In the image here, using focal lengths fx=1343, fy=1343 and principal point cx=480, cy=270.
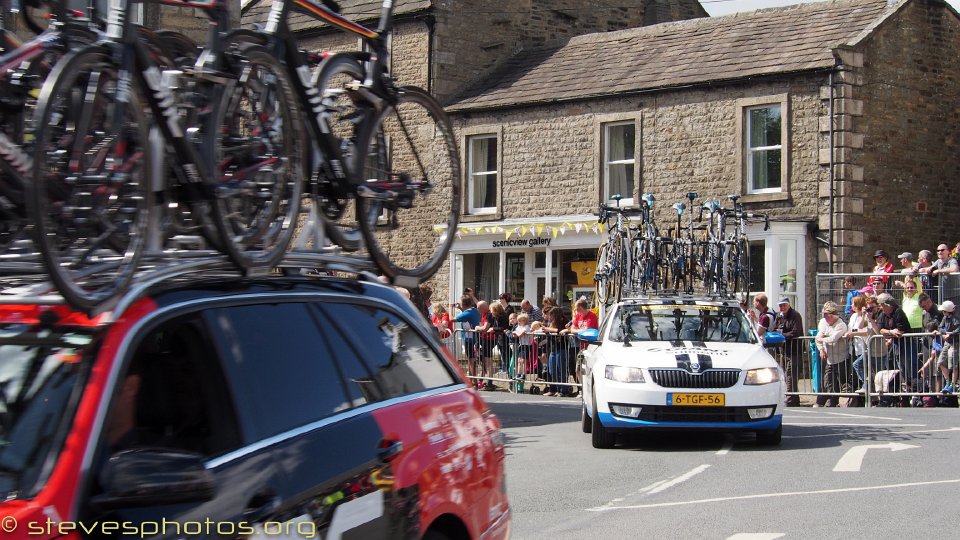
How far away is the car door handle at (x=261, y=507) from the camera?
3797 mm

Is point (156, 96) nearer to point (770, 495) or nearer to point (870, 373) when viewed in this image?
point (770, 495)

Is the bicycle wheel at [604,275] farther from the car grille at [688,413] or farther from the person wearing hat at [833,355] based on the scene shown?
the car grille at [688,413]

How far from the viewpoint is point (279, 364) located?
4.34m

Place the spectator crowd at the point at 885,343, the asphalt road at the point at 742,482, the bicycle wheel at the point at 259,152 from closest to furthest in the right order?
the bicycle wheel at the point at 259,152
the asphalt road at the point at 742,482
the spectator crowd at the point at 885,343

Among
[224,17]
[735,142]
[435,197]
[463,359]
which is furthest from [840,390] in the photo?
[224,17]

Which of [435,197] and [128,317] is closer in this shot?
[128,317]

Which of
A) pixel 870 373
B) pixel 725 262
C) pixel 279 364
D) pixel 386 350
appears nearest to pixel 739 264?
pixel 725 262

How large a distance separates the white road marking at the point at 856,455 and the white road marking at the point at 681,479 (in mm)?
1227

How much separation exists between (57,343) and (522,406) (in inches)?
668

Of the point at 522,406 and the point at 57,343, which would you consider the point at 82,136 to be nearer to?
the point at 57,343

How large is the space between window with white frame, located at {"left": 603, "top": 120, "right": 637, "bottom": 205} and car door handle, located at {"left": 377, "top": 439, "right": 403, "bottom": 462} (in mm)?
27277

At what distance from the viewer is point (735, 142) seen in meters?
29.6

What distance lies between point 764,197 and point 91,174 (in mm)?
25773
